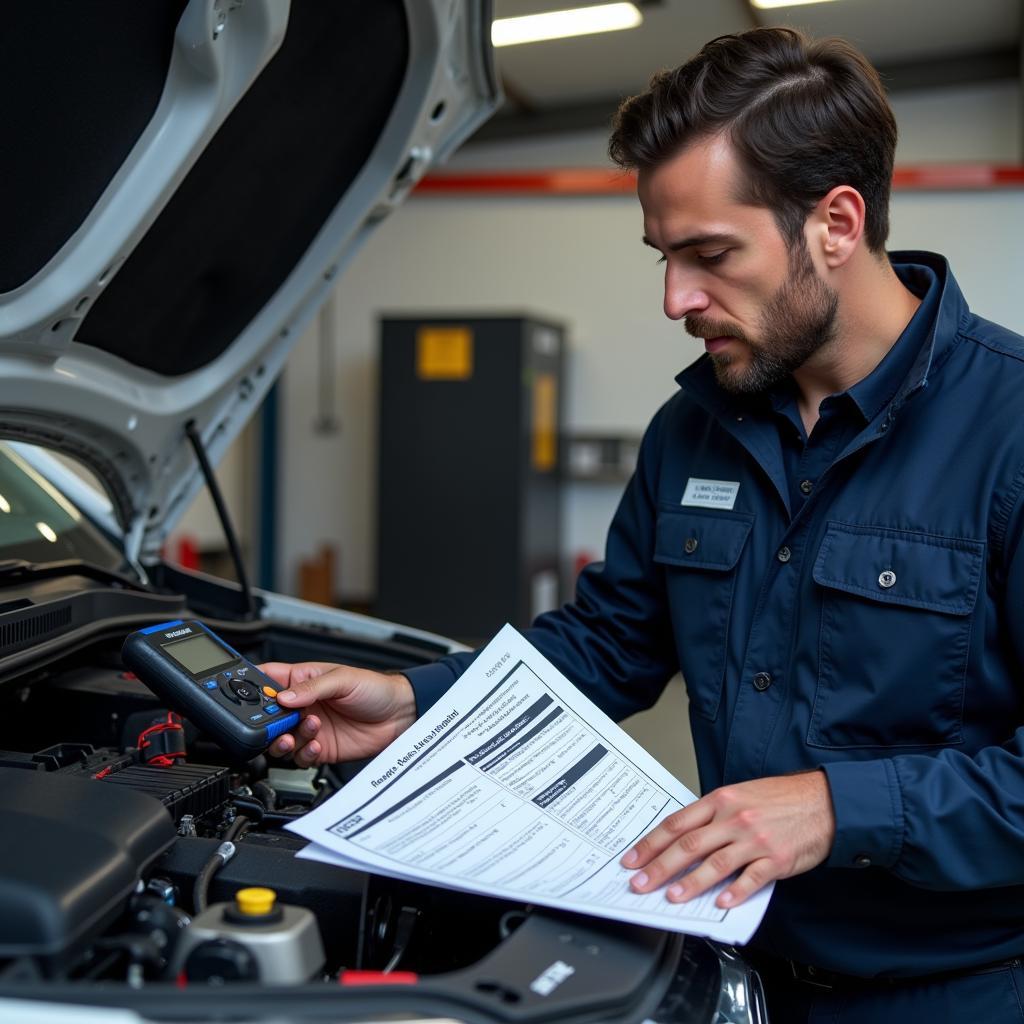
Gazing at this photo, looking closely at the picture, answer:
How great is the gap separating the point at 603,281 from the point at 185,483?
4.19m

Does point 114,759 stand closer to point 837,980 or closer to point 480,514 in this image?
point 837,980

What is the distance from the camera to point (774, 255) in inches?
48.9

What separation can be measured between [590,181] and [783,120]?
4.65m

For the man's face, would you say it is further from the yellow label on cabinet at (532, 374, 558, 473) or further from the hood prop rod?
the yellow label on cabinet at (532, 374, 558, 473)

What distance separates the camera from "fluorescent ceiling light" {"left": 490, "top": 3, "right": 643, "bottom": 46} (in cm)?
540

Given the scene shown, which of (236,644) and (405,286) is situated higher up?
(405,286)

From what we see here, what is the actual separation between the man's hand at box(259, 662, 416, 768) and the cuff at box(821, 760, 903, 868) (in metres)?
0.53

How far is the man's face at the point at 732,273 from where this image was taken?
1.24 m

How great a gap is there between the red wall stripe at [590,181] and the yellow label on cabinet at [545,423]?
975 millimetres

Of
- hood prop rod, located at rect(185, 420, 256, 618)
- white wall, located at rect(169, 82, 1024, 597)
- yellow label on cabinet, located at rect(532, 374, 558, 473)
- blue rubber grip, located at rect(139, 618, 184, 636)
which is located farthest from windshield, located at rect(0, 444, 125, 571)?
white wall, located at rect(169, 82, 1024, 597)

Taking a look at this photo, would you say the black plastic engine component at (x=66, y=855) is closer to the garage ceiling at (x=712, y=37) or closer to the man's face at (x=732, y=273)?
the man's face at (x=732, y=273)

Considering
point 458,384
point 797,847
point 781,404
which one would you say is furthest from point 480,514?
point 797,847

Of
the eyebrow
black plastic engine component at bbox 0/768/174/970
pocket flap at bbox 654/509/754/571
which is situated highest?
the eyebrow

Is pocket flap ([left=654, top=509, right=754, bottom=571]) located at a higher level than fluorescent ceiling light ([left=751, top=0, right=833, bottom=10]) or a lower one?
lower
